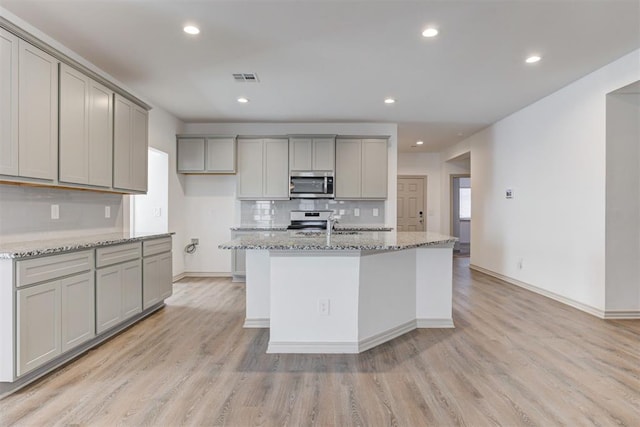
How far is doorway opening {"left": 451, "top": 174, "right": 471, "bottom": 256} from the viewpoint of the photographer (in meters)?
8.71

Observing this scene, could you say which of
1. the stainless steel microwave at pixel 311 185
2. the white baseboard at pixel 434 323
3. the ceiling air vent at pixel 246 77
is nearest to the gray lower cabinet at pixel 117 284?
the ceiling air vent at pixel 246 77

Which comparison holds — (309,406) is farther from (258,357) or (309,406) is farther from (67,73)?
(67,73)

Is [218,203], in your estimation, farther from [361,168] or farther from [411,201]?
[411,201]

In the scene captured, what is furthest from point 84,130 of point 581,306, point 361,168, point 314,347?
point 581,306

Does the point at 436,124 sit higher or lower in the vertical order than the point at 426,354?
higher

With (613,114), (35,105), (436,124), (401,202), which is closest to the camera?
(35,105)

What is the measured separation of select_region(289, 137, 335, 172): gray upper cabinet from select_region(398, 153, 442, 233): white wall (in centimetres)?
367

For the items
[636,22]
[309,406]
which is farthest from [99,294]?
[636,22]

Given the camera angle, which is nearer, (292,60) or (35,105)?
(35,105)

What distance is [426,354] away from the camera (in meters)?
2.73

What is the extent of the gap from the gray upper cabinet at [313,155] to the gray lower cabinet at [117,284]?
2835 millimetres

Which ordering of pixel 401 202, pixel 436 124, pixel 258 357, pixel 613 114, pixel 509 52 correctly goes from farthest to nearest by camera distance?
pixel 401 202
pixel 436 124
pixel 613 114
pixel 509 52
pixel 258 357

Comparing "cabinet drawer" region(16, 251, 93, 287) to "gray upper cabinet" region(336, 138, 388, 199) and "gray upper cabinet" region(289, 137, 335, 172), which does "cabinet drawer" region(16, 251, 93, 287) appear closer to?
"gray upper cabinet" region(289, 137, 335, 172)

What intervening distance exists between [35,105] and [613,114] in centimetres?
528
